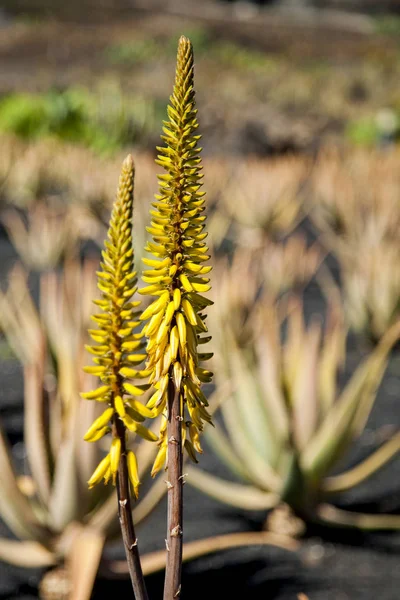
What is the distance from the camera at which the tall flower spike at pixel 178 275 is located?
44cm

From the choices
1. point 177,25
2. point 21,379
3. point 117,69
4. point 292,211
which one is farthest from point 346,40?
point 21,379

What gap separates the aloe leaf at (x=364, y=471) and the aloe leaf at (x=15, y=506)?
0.84 metres

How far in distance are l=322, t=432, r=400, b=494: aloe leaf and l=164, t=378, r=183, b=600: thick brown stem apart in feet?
5.58

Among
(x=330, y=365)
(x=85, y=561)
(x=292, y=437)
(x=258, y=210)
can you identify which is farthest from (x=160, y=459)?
(x=258, y=210)

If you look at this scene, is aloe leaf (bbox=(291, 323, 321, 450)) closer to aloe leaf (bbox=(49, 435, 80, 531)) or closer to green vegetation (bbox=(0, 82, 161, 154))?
aloe leaf (bbox=(49, 435, 80, 531))

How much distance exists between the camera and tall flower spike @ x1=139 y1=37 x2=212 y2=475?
443 mm

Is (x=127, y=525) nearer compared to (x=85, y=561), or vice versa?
(x=127, y=525)

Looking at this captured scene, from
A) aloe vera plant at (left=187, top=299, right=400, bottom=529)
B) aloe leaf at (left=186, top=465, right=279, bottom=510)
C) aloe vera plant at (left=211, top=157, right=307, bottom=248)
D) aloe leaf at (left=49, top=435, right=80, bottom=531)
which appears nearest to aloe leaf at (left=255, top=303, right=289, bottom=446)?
aloe vera plant at (left=187, top=299, right=400, bottom=529)

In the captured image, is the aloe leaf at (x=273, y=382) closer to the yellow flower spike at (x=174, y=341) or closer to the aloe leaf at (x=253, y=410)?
A: the aloe leaf at (x=253, y=410)

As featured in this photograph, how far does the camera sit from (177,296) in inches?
18.3

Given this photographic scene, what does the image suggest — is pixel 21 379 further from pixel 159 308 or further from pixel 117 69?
pixel 117 69

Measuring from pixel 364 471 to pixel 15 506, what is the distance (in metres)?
0.98

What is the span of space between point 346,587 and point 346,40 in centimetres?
4314

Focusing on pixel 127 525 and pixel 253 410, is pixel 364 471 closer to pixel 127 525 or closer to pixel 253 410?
pixel 253 410
